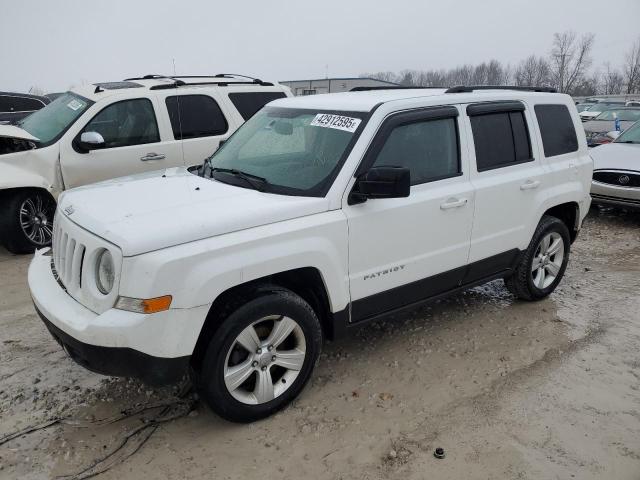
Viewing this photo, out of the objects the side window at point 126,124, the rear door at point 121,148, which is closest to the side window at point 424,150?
the rear door at point 121,148

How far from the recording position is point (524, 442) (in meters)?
3.09

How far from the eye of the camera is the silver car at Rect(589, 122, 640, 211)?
7848 millimetres

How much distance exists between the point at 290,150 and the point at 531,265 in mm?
2489

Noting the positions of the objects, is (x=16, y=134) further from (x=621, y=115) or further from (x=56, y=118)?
(x=621, y=115)

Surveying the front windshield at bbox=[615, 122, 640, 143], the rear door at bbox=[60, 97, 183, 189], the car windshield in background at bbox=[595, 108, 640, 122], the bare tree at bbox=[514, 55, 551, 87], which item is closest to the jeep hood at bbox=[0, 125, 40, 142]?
the rear door at bbox=[60, 97, 183, 189]

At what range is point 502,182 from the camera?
4172 millimetres

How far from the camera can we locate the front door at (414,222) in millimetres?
3453

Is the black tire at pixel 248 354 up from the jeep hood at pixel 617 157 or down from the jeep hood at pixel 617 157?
down

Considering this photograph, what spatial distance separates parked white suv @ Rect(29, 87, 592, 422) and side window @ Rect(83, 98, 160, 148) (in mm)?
2654

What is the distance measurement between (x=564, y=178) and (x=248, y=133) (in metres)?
2.80

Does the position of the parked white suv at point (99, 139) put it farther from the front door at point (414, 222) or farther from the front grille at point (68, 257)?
the front door at point (414, 222)

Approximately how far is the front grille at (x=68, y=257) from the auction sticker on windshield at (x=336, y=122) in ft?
5.82

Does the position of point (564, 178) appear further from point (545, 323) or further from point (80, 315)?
point (80, 315)

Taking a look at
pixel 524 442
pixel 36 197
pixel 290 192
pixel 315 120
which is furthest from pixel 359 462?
pixel 36 197
